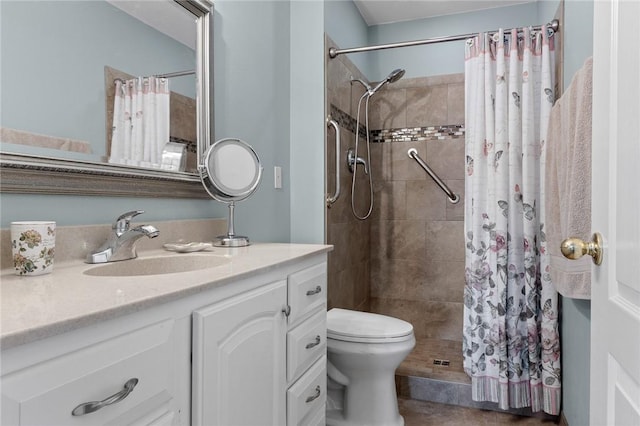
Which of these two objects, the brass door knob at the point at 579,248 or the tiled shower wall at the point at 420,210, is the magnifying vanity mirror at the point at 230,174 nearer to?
the brass door knob at the point at 579,248

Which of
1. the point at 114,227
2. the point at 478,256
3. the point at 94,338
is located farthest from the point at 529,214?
the point at 94,338

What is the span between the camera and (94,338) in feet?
2.08

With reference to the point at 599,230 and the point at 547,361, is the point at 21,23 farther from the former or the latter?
the point at 547,361

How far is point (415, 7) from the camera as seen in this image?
2.95 m

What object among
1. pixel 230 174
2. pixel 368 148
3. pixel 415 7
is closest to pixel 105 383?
pixel 230 174

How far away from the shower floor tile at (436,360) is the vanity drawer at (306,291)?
1.08 m

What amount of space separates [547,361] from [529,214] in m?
0.70

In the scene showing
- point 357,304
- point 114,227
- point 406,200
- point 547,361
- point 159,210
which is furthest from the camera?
point 406,200

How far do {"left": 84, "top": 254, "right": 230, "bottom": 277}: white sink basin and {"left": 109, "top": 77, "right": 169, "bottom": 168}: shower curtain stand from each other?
0.32 m

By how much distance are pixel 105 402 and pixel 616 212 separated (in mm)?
898

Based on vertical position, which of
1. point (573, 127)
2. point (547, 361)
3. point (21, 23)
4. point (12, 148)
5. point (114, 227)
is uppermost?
point (21, 23)

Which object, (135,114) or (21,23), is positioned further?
(135,114)

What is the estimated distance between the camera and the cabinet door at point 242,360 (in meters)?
0.87

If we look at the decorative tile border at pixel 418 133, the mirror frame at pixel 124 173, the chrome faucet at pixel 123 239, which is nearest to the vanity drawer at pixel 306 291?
the chrome faucet at pixel 123 239
